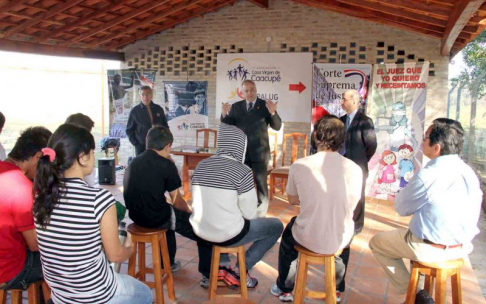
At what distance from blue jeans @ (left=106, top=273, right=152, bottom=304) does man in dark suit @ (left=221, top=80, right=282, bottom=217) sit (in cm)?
265

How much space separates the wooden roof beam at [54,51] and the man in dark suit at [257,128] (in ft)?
12.3

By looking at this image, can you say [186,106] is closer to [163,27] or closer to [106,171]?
[163,27]

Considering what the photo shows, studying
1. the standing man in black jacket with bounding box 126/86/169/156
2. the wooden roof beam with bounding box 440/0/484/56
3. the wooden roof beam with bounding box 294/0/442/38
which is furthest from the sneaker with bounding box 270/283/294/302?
the wooden roof beam with bounding box 294/0/442/38

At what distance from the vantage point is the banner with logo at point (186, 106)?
753cm

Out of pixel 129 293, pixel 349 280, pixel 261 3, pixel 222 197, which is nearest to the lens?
pixel 129 293

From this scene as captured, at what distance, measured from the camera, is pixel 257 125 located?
15.2ft

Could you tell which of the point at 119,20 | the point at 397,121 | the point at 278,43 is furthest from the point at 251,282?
the point at 119,20

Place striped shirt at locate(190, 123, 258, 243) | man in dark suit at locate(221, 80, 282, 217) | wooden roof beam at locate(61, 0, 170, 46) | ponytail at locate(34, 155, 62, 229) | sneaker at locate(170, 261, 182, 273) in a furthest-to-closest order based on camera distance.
→ wooden roof beam at locate(61, 0, 170, 46), man in dark suit at locate(221, 80, 282, 217), sneaker at locate(170, 261, 182, 273), striped shirt at locate(190, 123, 258, 243), ponytail at locate(34, 155, 62, 229)

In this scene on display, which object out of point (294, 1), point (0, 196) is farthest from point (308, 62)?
point (0, 196)

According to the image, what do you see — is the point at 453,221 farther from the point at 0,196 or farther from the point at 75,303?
the point at 0,196

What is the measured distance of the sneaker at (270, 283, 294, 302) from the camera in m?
2.93

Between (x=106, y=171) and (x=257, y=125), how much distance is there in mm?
3324

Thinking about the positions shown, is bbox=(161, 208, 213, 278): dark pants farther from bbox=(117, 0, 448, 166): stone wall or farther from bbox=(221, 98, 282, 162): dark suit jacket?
bbox=(117, 0, 448, 166): stone wall

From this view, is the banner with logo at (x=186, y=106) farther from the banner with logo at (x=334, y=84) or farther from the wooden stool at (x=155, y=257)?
the wooden stool at (x=155, y=257)
